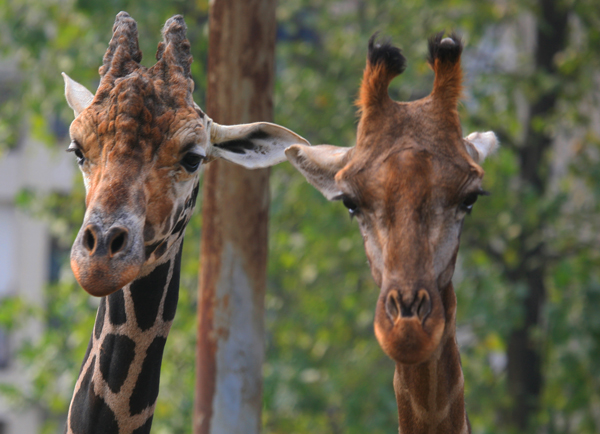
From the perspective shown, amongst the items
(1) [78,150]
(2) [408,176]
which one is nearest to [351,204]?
(2) [408,176]

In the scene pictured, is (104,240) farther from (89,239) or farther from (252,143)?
(252,143)

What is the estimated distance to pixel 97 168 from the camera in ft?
9.84

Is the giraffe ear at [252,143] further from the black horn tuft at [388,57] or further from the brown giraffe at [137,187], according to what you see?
the black horn tuft at [388,57]

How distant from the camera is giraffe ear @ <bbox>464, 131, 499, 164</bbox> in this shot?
328 centimetres

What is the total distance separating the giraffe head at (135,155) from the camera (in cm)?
273

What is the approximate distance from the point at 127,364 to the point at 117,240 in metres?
0.77

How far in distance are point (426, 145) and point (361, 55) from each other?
5.90m

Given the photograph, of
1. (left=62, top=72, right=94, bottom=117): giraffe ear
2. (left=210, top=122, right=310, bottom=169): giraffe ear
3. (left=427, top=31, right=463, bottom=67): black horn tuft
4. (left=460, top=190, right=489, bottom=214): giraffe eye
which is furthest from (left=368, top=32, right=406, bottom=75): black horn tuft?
(left=62, top=72, right=94, bottom=117): giraffe ear

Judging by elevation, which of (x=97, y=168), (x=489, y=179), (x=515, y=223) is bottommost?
(x=97, y=168)

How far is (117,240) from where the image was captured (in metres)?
2.76

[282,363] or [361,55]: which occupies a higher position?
[361,55]

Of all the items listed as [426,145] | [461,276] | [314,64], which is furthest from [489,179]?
[426,145]

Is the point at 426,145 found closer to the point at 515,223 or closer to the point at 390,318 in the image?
the point at 390,318

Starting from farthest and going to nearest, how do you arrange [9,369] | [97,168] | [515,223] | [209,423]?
[9,369] < [515,223] < [209,423] < [97,168]
